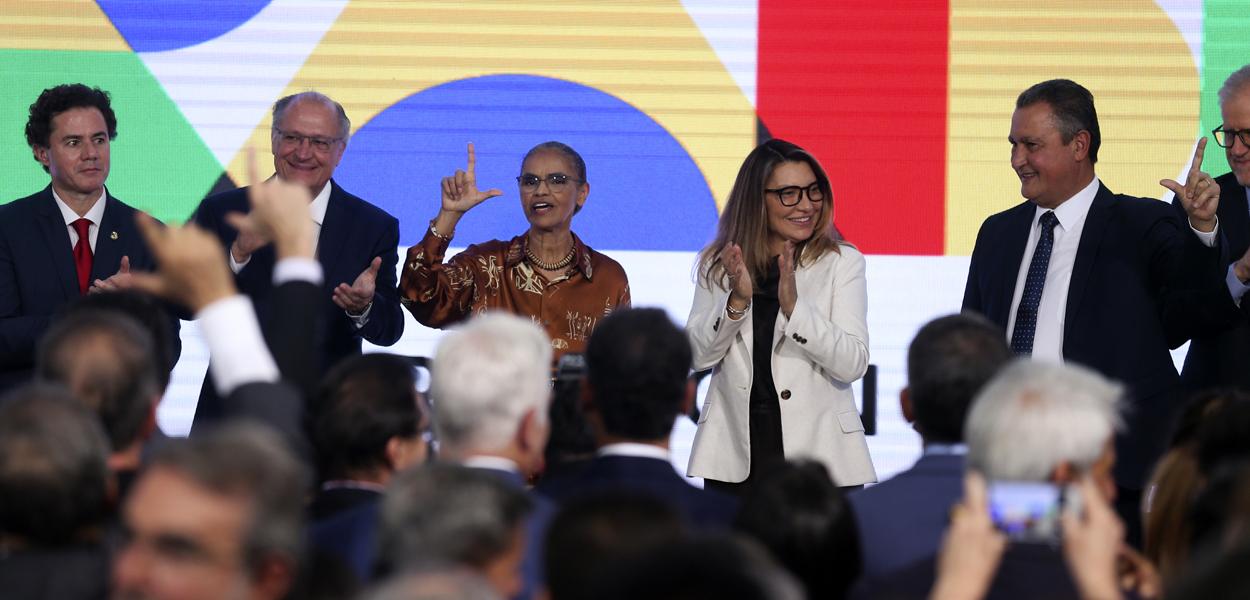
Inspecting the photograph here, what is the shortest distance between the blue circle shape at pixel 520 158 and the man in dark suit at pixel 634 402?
8.96ft

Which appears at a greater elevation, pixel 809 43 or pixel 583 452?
pixel 809 43

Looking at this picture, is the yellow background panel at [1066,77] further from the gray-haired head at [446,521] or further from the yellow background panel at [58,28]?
the gray-haired head at [446,521]

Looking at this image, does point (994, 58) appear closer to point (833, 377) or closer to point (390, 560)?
point (833, 377)

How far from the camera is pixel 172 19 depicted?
18.0 feet

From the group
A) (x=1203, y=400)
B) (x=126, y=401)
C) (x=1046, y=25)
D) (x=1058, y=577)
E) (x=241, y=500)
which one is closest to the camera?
(x=241, y=500)

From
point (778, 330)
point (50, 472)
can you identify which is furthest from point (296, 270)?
point (778, 330)

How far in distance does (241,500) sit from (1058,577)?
1111mm

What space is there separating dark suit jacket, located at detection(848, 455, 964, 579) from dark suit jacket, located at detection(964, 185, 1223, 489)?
1841mm

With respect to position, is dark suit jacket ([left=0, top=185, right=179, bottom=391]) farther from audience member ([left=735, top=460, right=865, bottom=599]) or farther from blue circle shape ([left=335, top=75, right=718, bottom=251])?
audience member ([left=735, top=460, right=865, bottom=599])

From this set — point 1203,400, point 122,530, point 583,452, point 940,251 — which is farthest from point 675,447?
point 122,530

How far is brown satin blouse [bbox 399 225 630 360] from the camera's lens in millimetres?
4332

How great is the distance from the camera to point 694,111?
5465 millimetres

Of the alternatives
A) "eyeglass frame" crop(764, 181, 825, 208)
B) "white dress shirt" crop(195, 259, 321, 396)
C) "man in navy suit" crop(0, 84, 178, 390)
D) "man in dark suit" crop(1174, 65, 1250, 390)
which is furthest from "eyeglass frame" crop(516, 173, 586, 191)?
"white dress shirt" crop(195, 259, 321, 396)

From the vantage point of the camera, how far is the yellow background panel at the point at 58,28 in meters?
5.45
